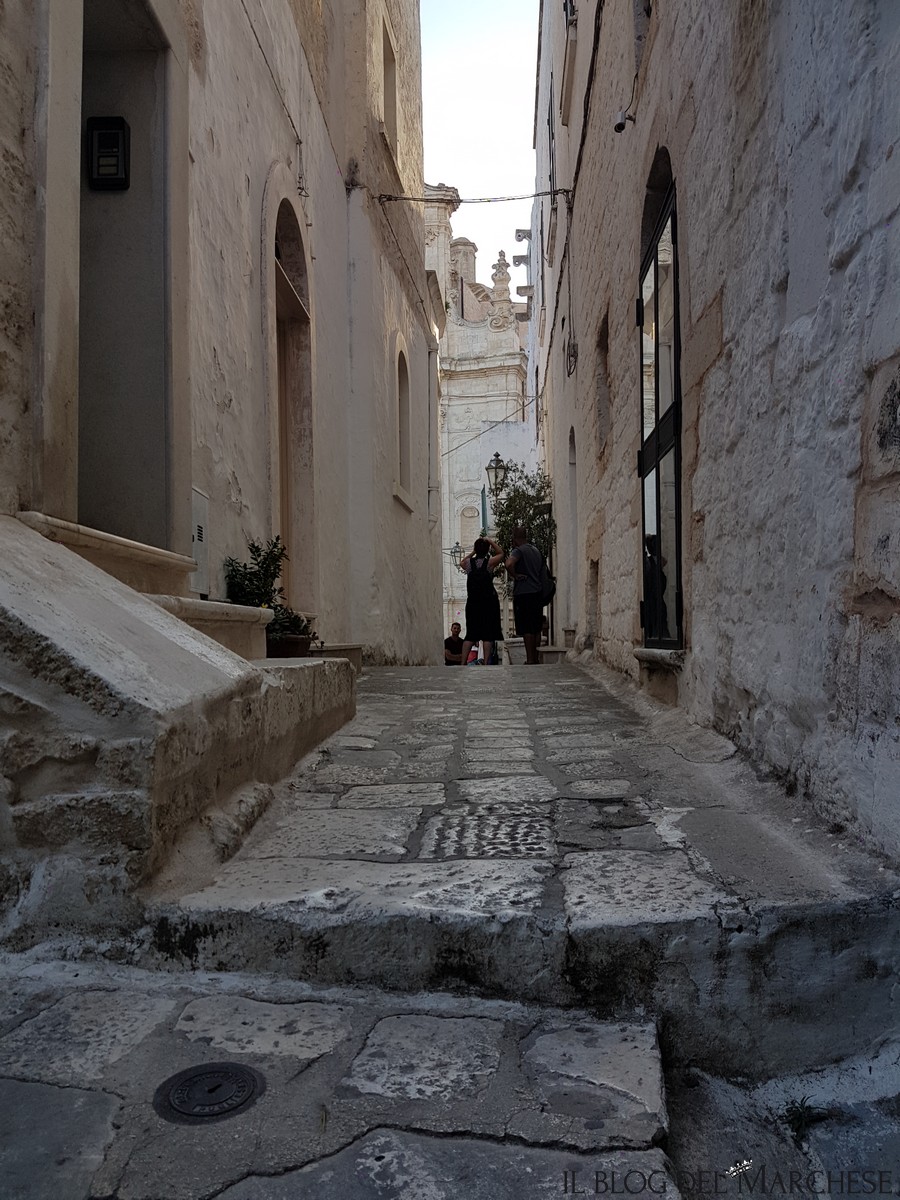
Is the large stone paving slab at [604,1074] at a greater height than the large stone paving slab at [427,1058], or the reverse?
the large stone paving slab at [427,1058]

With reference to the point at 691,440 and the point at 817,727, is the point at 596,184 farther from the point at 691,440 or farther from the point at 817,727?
the point at 817,727

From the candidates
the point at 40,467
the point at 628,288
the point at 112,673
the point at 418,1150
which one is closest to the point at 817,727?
the point at 418,1150

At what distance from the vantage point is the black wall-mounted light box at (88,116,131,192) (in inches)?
140

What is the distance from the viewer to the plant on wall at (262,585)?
4379 mm

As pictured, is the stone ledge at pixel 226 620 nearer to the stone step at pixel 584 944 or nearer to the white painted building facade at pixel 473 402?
the stone step at pixel 584 944

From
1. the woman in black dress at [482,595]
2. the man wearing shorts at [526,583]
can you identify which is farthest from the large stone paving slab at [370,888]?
the woman in black dress at [482,595]

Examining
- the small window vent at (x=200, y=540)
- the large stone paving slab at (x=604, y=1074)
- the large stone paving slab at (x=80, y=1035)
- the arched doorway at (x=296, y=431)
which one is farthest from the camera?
the arched doorway at (x=296, y=431)

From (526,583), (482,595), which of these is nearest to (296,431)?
(526,583)

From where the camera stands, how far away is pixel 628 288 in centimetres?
560

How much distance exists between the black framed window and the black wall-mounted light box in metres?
2.40

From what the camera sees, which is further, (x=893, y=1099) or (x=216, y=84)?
(x=216, y=84)

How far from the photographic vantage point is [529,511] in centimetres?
1496

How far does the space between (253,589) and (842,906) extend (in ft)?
11.1

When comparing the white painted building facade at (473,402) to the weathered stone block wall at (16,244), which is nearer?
the weathered stone block wall at (16,244)
